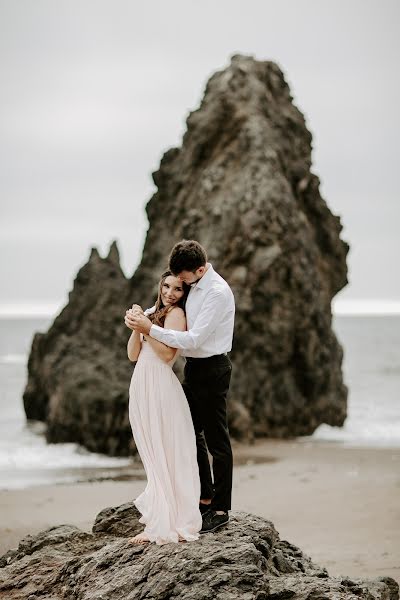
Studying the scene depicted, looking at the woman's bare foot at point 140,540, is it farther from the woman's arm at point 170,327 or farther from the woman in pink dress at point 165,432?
the woman's arm at point 170,327

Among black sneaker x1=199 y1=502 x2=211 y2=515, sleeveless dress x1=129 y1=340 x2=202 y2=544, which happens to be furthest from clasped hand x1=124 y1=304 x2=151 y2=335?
black sneaker x1=199 y1=502 x2=211 y2=515

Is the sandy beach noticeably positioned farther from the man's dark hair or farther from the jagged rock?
the man's dark hair

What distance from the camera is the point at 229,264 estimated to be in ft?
63.7

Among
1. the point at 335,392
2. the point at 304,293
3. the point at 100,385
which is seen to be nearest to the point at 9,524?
the point at 100,385

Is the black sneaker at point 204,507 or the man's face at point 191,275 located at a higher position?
the man's face at point 191,275

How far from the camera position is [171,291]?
6867 millimetres

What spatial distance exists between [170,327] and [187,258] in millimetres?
540

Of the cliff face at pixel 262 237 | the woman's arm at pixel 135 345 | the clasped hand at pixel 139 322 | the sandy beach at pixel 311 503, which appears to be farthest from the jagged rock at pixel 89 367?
the clasped hand at pixel 139 322

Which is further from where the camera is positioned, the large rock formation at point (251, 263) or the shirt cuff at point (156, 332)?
the large rock formation at point (251, 263)

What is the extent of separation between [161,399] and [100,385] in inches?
543

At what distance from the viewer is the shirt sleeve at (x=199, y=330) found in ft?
21.5

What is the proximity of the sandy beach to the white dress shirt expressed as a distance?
336 centimetres

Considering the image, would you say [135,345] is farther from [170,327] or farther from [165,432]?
[165,432]

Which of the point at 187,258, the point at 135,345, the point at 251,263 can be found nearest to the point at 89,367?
the point at 251,263
